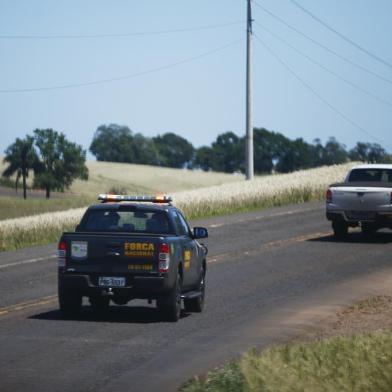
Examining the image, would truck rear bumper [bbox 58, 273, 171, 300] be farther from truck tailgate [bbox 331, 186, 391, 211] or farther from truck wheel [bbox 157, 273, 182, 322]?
truck tailgate [bbox 331, 186, 391, 211]

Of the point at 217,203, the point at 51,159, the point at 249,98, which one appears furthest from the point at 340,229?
the point at 51,159

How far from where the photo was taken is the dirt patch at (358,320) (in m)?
18.8

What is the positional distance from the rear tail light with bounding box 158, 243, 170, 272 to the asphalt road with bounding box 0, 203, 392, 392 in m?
0.79

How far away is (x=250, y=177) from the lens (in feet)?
233

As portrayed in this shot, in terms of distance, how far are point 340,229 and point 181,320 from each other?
1794cm

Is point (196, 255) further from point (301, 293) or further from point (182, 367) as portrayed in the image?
point (182, 367)

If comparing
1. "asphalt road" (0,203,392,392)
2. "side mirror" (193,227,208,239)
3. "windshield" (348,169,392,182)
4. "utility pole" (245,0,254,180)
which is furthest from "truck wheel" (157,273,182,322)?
"utility pole" (245,0,254,180)

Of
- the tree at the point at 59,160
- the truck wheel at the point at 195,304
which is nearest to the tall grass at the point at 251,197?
the truck wheel at the point at 195,304

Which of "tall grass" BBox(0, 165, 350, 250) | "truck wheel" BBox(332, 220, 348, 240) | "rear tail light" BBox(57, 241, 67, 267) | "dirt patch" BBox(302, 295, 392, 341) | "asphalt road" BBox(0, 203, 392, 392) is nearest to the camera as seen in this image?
"asphalt road" BBox(0, 203, 392, 392)

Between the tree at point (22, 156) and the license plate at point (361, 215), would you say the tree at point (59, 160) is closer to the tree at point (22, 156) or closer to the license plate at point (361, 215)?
the tree at point (22, 156)

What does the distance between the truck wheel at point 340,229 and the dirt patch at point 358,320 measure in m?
14.3

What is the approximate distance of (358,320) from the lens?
2050cm

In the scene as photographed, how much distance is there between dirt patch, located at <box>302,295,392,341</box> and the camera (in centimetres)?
1884

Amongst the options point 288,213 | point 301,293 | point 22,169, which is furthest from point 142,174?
point 301,293
